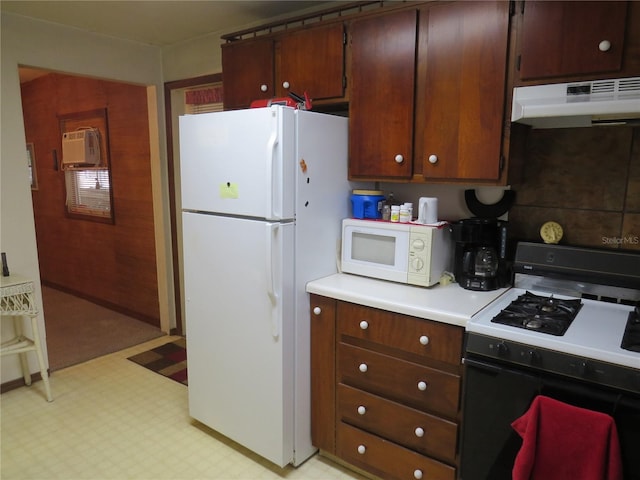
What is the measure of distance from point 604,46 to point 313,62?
131 centimetres

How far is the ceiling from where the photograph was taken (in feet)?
8.55

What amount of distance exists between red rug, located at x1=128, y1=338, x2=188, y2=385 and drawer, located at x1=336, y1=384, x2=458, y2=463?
1.47 meters

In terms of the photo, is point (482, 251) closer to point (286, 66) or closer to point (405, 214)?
point (405, 214)

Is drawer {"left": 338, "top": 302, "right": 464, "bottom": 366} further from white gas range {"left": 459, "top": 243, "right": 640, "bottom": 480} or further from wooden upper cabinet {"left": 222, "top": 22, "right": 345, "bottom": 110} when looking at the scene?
Result: wooden upper cabinet {"left": 222, "top": 22, "right": 345, "bottom": 110}

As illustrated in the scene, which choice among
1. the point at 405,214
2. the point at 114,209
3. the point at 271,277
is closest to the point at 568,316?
the point at 405,214

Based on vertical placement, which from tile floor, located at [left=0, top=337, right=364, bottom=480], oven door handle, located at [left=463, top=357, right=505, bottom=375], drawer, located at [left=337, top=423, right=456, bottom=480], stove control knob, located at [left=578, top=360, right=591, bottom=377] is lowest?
tile floor, located at [left=0, top=337, right=364, bottom=480]

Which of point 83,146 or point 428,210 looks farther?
point 83,146

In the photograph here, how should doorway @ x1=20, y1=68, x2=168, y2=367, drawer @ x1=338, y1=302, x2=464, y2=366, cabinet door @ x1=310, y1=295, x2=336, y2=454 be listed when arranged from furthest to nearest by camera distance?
doorway @ x1=20, y1=68, x2=168, y2=367
cabinet door @ x1=310, y1=295, x2=336, y2=454
drawer @ x1=338, y1=302, x2=464, y2=366

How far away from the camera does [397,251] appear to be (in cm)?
215

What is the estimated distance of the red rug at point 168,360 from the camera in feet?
10.6

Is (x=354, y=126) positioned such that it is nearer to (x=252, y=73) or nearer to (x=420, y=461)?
(x=252, y=73)

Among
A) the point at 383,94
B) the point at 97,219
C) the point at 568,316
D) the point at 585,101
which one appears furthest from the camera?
the point at 97,219

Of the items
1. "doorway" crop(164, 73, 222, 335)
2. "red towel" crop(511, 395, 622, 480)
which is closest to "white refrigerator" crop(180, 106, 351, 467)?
"red towel" crop(511, 395, 622, 480)

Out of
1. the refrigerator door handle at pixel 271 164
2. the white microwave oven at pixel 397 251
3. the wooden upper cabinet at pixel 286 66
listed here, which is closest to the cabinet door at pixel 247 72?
the wooden upper cabinet at pixel 286 66
